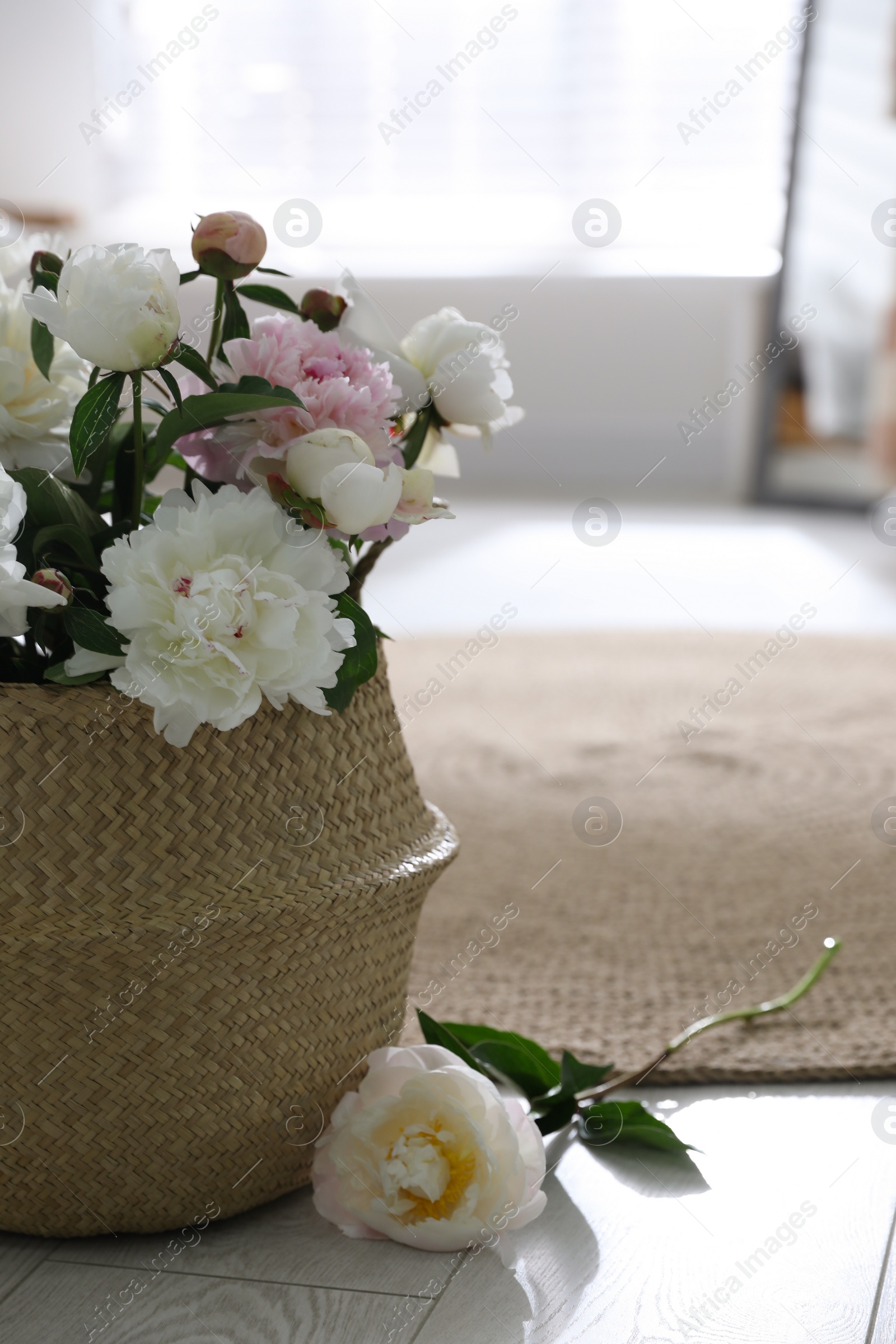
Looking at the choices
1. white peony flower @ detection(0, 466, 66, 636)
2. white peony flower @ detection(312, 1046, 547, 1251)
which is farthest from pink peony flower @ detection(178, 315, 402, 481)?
white peony flower @ detection(312, 1046, 547, 1251)

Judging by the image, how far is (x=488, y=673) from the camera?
202cm

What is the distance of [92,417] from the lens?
0.60 metres

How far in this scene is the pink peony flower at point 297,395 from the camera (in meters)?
0.63

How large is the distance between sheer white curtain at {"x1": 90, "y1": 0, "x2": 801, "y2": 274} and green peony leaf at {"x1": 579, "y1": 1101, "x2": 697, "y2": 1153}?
340cm

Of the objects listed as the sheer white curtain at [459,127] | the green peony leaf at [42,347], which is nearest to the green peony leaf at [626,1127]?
the green peony leaf at [42,347]

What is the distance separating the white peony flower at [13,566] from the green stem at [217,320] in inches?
5.1

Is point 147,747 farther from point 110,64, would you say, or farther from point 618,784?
point 110,64

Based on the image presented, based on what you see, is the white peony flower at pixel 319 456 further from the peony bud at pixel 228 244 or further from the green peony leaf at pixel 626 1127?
the green peony leaf at pixel 626 1127

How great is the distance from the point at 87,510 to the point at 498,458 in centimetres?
357

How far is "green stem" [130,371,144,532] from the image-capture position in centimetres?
60

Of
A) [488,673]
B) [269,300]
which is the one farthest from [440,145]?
[269,300]

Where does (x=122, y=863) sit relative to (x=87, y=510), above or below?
below

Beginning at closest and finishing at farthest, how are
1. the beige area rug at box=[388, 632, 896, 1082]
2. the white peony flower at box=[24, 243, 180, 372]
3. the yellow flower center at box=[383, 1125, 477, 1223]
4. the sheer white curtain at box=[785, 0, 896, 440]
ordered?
the white peony flower at box=[24, 243, 180, 372]
the yellow flower center at box=[383, 1125, 477, 1223]
the beige area rug at box=[388, 632, 896, 1082]
the sheer white curtain at box=[785, 0, 896, 440]

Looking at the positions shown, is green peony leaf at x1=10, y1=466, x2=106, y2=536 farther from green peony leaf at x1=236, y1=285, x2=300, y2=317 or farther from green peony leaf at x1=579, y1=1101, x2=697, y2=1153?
green peony leaf at x1=579, y1=1101, x2=697, y2=1153
